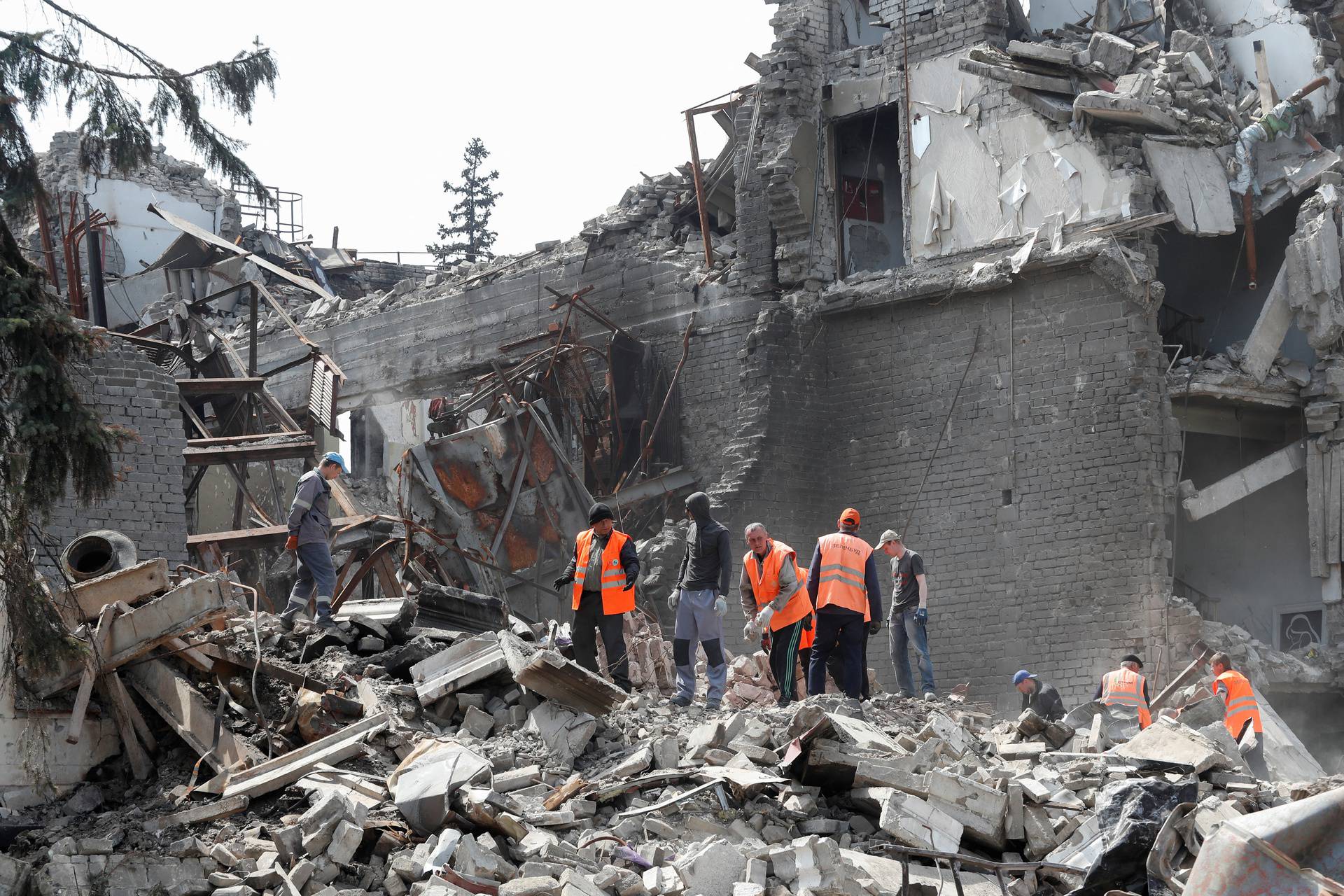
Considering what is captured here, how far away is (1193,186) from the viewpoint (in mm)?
15469

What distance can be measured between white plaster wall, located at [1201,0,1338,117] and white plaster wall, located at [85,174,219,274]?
743 inches

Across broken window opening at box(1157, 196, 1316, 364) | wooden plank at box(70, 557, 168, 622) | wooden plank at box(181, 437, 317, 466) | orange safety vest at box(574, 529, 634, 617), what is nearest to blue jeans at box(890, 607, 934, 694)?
orange safety vest at box(574, 529, 634, 617)

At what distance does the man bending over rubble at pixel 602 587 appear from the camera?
9.83 meters

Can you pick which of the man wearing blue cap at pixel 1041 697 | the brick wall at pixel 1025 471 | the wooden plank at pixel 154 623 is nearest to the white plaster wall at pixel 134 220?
the brick wall at pixel 1025 471

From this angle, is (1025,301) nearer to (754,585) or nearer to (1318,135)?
(1318,135)

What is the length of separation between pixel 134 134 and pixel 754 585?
4665 millimetres

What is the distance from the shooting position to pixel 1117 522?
14.6m

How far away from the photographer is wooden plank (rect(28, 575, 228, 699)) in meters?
8.36

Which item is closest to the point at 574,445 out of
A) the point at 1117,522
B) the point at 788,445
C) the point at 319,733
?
the point at 788,445

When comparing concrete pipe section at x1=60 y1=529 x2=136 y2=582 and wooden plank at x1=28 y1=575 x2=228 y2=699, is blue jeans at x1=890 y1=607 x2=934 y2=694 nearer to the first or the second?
wooden plank at x1=28 y1=575 x2=228 y2=699

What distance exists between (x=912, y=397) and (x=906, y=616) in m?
5.13

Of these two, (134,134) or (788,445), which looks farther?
(788,445)

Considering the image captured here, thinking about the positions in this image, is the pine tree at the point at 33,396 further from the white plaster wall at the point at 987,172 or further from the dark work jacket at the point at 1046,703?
the white plaster wall at the point at 987,172

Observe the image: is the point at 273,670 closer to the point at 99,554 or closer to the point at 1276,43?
the point at 99,554
